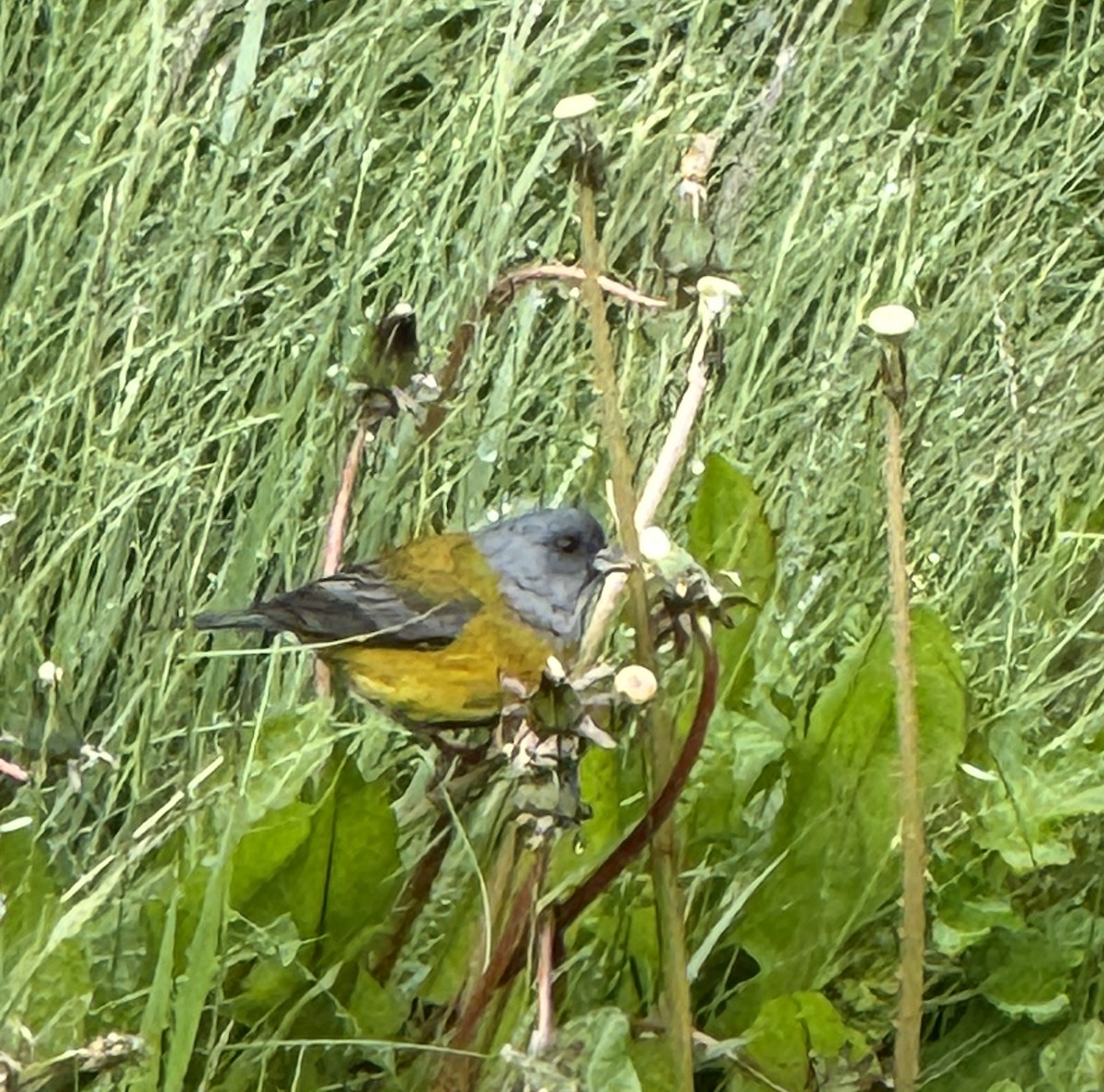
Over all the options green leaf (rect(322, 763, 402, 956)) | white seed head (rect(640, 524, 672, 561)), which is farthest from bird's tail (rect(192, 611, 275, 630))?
white seed head (rect(640, 524, 672, 561))

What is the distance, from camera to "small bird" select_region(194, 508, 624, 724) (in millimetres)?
1297

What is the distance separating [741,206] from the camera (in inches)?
73.7

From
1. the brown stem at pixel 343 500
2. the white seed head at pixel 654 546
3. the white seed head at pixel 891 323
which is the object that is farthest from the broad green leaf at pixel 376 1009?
the white seed head at pixel 891 323

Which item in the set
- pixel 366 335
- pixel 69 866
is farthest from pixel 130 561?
pixel 69 866

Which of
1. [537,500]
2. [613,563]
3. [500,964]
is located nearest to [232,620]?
[537,500]

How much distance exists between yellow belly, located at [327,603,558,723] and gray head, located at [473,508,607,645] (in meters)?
0.02

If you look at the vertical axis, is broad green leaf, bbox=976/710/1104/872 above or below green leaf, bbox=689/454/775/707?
below

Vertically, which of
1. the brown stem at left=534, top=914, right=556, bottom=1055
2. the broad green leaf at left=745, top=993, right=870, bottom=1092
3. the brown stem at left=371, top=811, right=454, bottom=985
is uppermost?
the brown stem at left=534, top=914, right=556, bottom=1055

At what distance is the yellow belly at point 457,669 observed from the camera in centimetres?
128

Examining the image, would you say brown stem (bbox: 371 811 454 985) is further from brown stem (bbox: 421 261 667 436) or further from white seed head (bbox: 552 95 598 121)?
white seed head (bbox: 552 95 598 121)

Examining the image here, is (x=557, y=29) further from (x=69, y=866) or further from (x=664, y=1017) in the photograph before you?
(x=664, y=1017)

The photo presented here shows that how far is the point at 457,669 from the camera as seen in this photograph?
4.36 feet

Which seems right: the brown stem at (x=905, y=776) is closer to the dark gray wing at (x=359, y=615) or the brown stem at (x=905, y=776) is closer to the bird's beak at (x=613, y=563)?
the bird's beak at (x=613, y=563)

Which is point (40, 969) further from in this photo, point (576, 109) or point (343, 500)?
point (576, 109)
